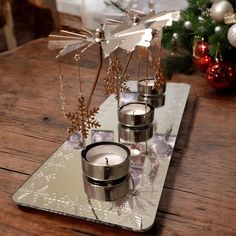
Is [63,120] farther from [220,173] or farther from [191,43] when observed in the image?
[191,43]

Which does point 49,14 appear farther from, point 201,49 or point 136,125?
point 136,125

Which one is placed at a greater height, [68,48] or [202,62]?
[68,48]

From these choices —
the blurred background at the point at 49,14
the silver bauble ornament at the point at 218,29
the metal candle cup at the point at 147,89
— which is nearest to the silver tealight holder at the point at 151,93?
the metal candle cup at the point at 147,89

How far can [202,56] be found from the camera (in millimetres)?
1036

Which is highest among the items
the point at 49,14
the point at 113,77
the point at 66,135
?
the point at 113,77

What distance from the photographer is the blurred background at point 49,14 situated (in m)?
1.61

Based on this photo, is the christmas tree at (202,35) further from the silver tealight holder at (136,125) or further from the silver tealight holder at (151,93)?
the silver tealight holder at (136,125)

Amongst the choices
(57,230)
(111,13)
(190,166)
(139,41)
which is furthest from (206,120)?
(111,13)

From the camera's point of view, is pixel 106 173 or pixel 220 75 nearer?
pixel 106 173

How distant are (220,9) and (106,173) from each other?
1.90 feet

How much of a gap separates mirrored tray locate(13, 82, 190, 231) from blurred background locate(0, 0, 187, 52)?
82 cm

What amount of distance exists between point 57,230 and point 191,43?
2.40ft

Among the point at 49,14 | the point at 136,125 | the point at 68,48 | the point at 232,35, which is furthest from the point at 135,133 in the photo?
the point at 49,14

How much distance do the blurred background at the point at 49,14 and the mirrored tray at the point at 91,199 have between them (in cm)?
82
